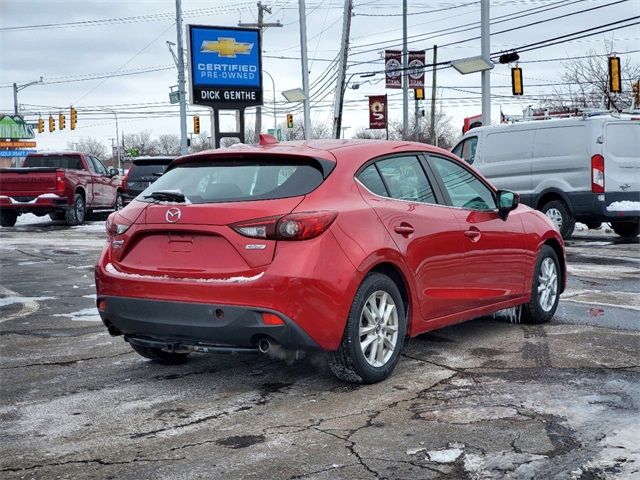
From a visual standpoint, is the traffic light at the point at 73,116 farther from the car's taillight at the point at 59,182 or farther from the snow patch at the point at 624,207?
the snow patch at the point at 624,207

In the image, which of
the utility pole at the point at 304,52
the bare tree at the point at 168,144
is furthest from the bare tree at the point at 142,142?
the utility pole at the point at 304,52

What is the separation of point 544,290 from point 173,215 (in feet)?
11.8

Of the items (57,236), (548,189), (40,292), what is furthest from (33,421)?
(57,236)

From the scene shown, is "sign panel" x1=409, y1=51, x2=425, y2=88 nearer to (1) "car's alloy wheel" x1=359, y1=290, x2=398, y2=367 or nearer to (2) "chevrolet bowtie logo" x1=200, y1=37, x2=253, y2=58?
(2) "chevrolet bowtie logo" x1=200, y1=37, x2=253, y2=58

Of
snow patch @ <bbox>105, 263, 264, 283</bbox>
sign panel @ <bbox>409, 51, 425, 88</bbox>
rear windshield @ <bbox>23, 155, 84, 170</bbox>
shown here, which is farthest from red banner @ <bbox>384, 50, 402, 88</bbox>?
snow patch @ <bbox>105, 263, 264, 283</bbox>

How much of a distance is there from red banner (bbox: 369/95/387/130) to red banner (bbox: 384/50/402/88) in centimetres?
225

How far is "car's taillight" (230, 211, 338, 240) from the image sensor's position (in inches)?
191

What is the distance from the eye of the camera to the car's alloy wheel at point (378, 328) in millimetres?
5199

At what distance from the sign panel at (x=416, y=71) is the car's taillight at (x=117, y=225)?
37.5m

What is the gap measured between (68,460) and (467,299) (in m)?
3.21

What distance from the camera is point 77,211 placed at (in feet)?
70.9

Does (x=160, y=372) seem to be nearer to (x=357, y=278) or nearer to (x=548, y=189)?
(x=357, y=278)

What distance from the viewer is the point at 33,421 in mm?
4621

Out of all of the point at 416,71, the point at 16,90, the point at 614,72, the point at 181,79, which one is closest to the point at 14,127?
the point at 16,90
